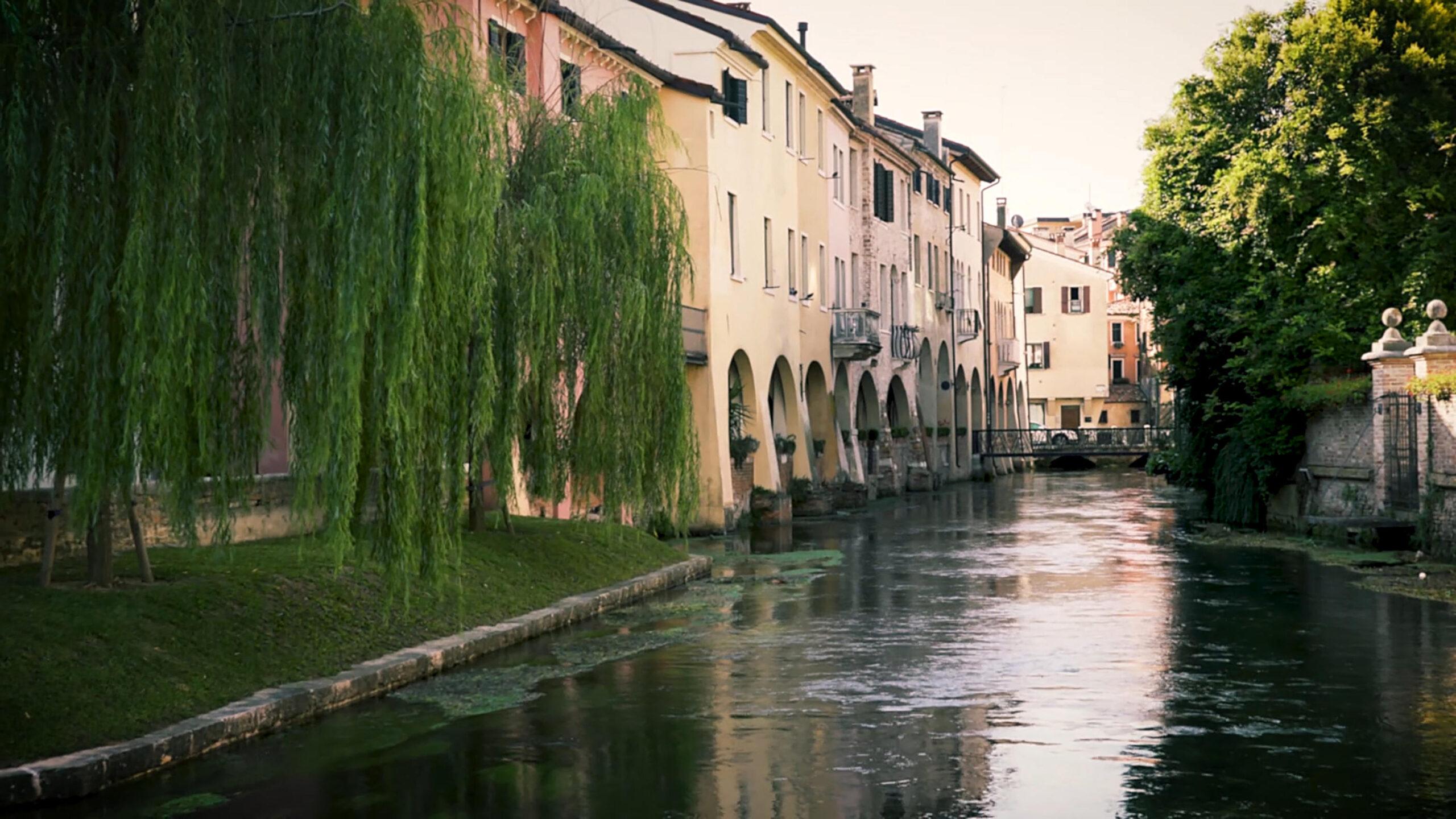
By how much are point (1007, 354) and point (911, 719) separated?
216ft

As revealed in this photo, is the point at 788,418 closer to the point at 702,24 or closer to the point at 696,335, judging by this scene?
the point at 696,335

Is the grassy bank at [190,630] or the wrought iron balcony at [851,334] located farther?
the wrought iron balcony at [851,334]

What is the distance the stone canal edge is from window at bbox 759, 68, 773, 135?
824 inches

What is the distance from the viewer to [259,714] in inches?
429

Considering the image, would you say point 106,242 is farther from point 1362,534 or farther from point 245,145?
point 1362,534

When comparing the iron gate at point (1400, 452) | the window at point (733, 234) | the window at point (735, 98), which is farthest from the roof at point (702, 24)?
the iron gate at point (1400, 452)

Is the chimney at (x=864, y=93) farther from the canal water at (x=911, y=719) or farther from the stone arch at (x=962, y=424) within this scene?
the canal water at (x=911, y=719)

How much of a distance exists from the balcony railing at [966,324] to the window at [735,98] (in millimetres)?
29113

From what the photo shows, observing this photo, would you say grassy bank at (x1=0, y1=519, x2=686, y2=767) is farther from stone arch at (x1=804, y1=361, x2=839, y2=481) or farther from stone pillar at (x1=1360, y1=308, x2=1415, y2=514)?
stone arch at (x1=804, y1=361, x2=839, y2=481)

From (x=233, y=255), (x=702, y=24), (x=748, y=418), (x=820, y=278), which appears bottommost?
(x=748, y=418)

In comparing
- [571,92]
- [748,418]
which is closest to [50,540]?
[571,92]

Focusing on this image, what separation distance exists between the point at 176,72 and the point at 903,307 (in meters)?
43.5

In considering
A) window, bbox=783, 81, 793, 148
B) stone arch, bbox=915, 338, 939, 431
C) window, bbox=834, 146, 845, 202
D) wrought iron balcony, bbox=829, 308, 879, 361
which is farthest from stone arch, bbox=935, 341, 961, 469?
window, bbox=783, 81, 793, 148

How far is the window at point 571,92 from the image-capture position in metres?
20.1
